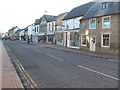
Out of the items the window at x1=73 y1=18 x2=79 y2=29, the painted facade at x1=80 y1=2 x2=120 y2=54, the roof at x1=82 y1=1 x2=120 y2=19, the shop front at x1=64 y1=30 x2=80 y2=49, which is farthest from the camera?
the window at x1=73 y1=18 x2=79 y2=29

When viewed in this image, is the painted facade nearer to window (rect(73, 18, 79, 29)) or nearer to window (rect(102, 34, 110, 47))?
window (rect(102, 34, 110, 47))

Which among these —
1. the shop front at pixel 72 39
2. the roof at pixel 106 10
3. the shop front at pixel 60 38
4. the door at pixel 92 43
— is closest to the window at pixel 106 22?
the roof at pixel 106 10

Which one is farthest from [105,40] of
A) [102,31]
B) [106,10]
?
[106,10]

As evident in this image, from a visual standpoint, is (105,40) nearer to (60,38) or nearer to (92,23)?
(92,23)

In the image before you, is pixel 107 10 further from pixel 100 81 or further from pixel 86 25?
pixel 100 81

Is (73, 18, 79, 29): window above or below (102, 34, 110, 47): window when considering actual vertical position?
A: above

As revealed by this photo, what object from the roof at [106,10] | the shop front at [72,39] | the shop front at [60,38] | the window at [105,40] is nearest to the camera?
the roof at [106,10]

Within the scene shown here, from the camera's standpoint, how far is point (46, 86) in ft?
19.6

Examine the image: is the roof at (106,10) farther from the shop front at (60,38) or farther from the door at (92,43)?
the shop front at (60,38)

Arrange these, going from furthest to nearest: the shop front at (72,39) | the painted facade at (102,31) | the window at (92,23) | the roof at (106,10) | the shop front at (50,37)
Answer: the shop front at (50,37) → the shop front at (72,39) → the window at (92,23) → the roof at (106,10) → the painted facade at (102,31)

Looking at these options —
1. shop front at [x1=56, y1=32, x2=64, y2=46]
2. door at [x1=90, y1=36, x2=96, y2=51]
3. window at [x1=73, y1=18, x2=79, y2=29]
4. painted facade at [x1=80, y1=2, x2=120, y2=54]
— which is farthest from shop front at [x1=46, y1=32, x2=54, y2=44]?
door at [x1=90, y1=36, x2=96, y2=51]

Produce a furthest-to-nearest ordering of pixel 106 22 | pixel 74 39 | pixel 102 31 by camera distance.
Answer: pixel 74 39, pixel 102 31, pixel 106 22

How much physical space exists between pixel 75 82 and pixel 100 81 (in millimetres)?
1211

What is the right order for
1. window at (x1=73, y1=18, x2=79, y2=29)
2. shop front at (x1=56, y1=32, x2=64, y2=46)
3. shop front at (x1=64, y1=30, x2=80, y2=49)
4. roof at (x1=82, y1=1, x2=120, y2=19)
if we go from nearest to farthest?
roof at (x1=82, y1=1, x2=120, y2=19) < shop front at (x1=64, y1=30, x2=80, y2=49) < window at (x1=73, y1=18, x2=79, y2=29) < shop front at (x1=56, y1=32, x2=64, y2=46)
